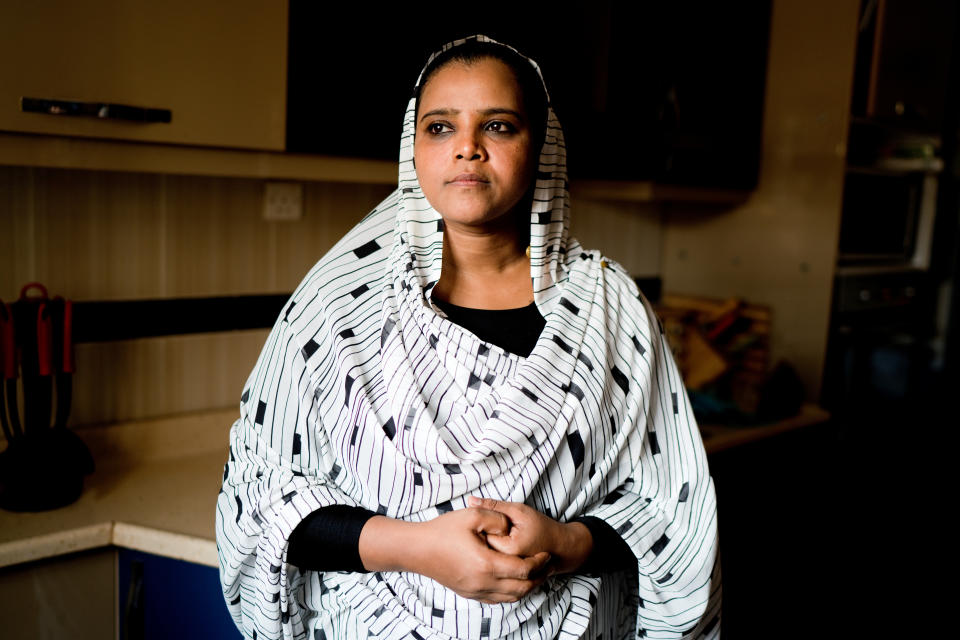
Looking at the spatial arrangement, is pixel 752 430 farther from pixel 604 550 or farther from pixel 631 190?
pixel 604 550

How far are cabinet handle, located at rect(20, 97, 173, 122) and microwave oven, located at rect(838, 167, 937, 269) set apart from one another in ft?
6.39

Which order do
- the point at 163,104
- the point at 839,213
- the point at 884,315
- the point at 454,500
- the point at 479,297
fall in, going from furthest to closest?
the point at 884,315 → the point at 839,213 → the point at 163,104 → the point at 479,297 → the point at 454,500

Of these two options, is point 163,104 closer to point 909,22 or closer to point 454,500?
point 454,500

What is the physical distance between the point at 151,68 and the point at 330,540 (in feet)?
2.64

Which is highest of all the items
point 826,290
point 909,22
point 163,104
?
point 909,22

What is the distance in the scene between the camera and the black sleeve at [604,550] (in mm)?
1004

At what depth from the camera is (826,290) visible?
235 centimetres

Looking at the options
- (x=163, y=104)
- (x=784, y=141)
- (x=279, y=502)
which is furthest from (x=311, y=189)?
(x=784, y=141)

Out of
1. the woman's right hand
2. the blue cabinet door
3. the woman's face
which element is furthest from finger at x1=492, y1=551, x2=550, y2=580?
the blue cabinet door

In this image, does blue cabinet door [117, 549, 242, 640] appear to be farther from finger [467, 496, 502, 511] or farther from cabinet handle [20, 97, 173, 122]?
cabinet handle [20, 97, 173, 122]

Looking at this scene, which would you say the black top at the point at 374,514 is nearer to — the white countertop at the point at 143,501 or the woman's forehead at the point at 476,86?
the woman's forehead at the point at 476,86

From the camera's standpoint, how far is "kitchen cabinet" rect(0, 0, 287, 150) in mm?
1144

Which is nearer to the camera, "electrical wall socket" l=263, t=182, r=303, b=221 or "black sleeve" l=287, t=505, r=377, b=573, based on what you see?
"black sleeve" l=287, t=505, r=377, b=573

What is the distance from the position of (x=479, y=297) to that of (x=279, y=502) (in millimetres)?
379
